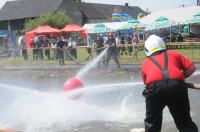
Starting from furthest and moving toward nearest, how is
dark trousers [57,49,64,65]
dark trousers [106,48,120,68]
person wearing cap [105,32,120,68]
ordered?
dark trousers [57,49,64,65] → person wearing cap [105,32,120,68] → dark trousers [106,48,120,68]

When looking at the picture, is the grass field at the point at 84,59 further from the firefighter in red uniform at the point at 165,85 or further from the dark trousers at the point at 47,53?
the firefighter in red uniform at the point at 165,85

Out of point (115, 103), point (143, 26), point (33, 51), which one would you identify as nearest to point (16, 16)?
point (143, 26)

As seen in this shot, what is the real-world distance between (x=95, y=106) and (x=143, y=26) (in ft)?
75.8

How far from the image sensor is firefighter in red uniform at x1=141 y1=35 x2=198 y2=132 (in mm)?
5152

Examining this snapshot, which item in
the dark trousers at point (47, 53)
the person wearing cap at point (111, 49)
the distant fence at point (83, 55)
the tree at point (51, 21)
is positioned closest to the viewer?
the person wearing cap at point (111, 49)

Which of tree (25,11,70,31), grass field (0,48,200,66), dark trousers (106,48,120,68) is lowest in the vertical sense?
grass field (0,48,200,66)

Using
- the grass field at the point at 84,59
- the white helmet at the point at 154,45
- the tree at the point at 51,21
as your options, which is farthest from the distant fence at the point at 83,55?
the tree at the point at 51,21

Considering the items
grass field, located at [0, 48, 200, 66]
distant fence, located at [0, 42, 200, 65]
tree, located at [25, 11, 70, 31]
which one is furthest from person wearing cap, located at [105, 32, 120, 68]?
tree, located at [25, 11, 70, 31]

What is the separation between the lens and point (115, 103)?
Answer: 10.5 m

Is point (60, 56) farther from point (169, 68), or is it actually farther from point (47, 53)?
point (169, 68)

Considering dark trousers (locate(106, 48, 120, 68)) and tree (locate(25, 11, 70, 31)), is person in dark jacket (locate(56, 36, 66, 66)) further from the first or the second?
tree (locate(25, 11, 70, 31))

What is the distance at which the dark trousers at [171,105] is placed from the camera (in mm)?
5141

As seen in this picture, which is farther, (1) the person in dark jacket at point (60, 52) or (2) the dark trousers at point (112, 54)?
(1) the person in dark jacket at point (60, 52)

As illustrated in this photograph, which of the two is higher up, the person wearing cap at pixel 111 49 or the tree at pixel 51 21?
the tree at pixel 51 21
